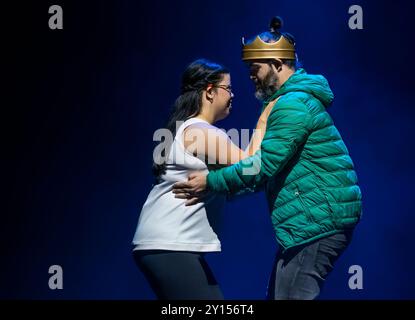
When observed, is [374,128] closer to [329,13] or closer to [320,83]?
[329,13]

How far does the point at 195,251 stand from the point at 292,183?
41 cm

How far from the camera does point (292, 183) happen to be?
2.90 metres

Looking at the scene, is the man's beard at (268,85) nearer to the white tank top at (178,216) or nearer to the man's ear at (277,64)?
the man's ear at (277,64)

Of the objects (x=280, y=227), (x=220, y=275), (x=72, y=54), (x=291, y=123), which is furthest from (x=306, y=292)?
(x=72, y=54)

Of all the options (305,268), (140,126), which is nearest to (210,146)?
(305,268)

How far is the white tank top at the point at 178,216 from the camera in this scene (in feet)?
9.53

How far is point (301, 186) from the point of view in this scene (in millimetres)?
2883

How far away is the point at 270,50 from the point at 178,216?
0.69 m

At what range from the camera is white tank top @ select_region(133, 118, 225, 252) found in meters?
2.90

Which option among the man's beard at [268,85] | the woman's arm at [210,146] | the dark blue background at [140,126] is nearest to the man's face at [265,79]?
the man's beard at [268,85]

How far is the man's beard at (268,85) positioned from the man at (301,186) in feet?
0.36

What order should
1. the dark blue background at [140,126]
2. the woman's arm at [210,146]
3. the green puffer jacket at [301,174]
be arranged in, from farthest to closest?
the dark blue background at [140,126] < the woman's arm at [210,146] < the green puffer jacket at [301,174]

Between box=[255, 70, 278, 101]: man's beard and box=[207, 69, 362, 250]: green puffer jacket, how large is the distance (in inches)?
5.2

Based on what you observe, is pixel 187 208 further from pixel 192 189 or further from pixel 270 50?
pixel 270 50
